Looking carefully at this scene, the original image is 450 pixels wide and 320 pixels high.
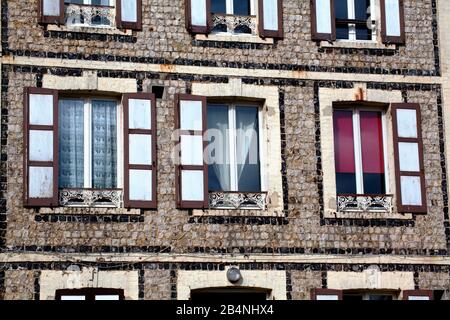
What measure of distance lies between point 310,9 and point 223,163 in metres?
3.26

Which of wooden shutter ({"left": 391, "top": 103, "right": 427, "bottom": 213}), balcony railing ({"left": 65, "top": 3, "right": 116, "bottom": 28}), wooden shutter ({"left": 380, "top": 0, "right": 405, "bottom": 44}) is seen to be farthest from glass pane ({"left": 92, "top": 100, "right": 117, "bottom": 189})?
wooden shutter ({"left": 380, "top": 0, "right": 405, "bottom": 44})

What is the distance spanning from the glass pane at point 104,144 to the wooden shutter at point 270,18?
3.00 m

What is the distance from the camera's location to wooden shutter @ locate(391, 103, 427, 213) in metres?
28.0

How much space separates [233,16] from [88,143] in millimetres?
3506

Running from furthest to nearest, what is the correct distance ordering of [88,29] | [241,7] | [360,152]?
[241,7] → [360,152] → [88,29]

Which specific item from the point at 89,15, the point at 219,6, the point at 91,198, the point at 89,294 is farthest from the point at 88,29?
the point at 89,294

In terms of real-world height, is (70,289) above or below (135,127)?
below

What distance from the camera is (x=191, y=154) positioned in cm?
2728

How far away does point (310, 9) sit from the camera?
93.5ft

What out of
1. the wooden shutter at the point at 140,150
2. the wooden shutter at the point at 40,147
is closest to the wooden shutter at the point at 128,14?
the wooden shutter at the point at 140,150

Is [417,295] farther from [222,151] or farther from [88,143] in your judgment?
[88,143]

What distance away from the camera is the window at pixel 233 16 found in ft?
92.3

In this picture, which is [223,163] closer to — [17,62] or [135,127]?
[135,127]
